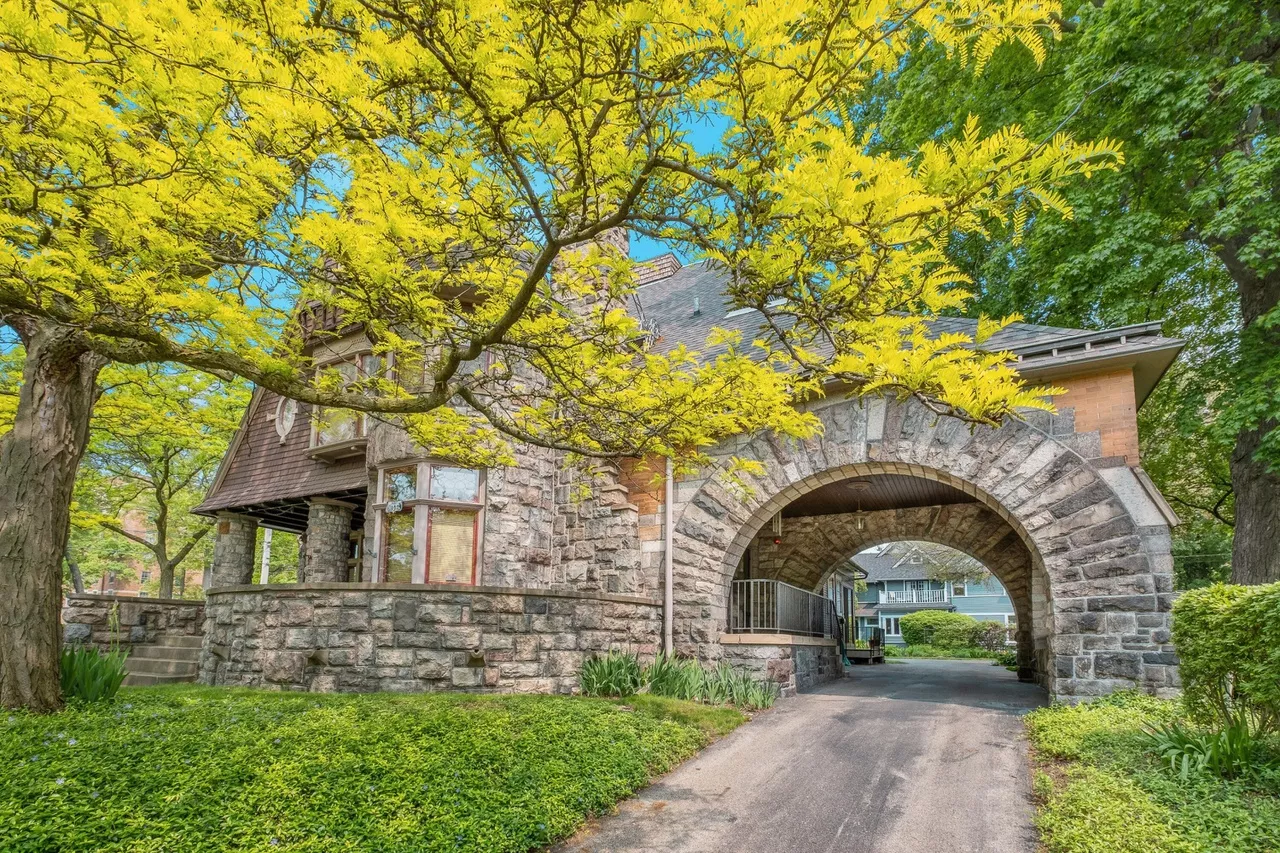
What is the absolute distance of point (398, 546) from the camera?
1077cm

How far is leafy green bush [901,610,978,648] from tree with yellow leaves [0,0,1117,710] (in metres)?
30.2

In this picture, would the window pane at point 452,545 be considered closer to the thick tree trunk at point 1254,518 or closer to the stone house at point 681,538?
the stone house at point 681,538

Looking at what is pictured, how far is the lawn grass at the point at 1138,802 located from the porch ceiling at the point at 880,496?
6.34m

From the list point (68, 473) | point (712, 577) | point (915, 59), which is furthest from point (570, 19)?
point (915, 59)

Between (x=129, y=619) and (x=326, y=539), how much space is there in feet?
10.8

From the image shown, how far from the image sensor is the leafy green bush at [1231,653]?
192 inches

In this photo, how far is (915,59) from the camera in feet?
43.6

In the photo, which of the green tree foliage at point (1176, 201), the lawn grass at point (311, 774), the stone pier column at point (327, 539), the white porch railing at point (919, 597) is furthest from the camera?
the white porch railing at point (919, 597)

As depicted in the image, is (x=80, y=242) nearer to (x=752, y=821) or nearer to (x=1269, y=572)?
(x=752, y=821)

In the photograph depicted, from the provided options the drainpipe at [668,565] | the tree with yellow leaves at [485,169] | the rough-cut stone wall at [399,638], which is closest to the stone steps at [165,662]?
the rough-cut stone wall at [399,638]

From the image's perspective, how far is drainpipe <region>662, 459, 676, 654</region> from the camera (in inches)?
393

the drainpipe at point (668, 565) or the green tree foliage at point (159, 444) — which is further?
the green tree foliage at point (159, 444)

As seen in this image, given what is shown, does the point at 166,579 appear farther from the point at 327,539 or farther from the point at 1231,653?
the point at 1231,653

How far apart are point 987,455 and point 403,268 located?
23.1 ft
